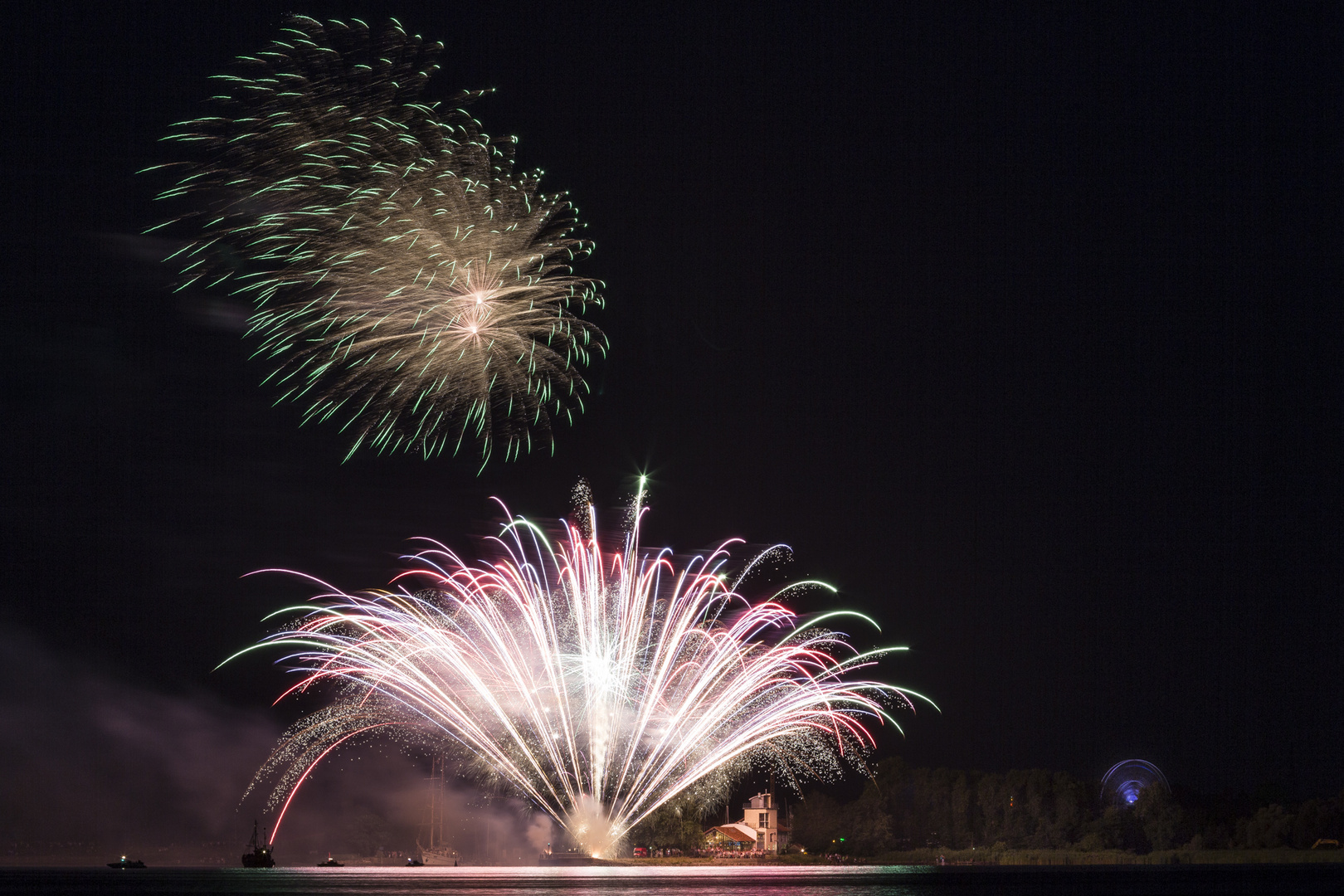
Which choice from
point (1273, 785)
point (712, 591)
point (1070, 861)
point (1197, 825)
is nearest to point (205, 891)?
point (712, 591)

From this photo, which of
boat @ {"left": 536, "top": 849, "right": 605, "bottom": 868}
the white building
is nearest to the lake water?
boat @ {"left": 536, "top": 849, "right": 605, "bottom": 868}

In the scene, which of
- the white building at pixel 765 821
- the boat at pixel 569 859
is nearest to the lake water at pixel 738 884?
the boat at pixel 569 859

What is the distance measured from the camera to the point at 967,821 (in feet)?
460

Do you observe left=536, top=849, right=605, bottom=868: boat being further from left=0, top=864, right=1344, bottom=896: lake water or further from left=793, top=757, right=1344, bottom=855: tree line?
left=793, top=757, right=1344, bottom=855: tree line

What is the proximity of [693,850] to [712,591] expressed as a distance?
241 ft

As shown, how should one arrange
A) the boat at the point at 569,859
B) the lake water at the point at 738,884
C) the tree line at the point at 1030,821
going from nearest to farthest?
the lake water at the point at 738,884 → the boat at the point at 569,859 → the tree line at the point at 1030,821

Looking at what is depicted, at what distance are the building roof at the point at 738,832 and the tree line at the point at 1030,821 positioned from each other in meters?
5.61

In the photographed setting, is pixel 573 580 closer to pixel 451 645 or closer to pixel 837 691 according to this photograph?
pixel 451 645

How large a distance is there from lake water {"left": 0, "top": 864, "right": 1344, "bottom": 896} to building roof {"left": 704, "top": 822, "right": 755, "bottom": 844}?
105 ft

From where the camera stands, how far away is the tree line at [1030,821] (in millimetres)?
132000

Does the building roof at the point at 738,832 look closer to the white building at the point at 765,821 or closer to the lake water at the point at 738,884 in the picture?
the white building at the point at 765,821

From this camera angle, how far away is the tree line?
433 ft

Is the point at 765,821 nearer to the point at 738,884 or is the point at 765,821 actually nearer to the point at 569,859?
the point at 569,859

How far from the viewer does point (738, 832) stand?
455 feet
